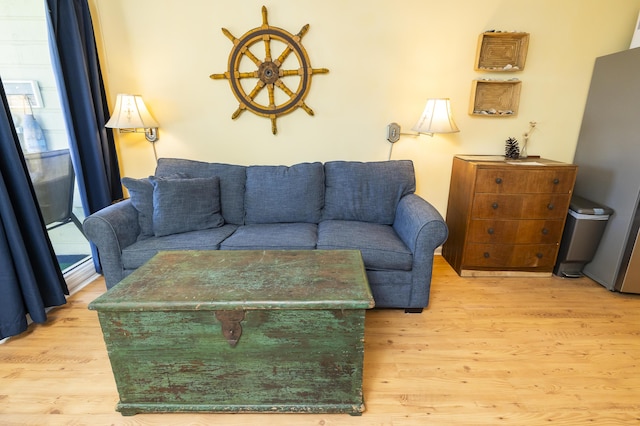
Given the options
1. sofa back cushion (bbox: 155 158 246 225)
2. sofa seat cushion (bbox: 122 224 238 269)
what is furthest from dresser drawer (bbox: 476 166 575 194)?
sofa seat cushion (bbox: 122 224 238 269)

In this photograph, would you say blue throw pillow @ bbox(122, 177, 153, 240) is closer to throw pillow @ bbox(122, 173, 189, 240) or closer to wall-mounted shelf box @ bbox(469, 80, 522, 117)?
throw pillow @ bbox(122, 173, 189, 240)

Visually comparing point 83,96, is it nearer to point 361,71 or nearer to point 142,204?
point 142,204

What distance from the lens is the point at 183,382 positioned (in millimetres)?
1218

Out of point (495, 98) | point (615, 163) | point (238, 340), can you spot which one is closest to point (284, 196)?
point (238, 340)

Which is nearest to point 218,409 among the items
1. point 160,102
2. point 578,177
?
point 160,102

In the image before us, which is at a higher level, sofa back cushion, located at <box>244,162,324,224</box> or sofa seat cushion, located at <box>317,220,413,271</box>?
sofa back cushion, located at <box>244,162,324,224</box>

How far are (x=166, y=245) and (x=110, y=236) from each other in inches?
12.3

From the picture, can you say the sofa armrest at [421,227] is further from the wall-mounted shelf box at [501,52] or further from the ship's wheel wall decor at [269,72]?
the wall-mounted shelf box at [501,52]

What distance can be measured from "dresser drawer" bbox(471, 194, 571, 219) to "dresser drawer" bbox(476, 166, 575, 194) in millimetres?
43

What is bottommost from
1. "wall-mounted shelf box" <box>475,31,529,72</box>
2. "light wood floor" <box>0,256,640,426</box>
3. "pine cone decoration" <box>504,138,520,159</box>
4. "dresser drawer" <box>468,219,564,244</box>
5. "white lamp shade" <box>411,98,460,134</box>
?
"light wood floor" <box>0,256,640,426</box>

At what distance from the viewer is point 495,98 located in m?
2.48

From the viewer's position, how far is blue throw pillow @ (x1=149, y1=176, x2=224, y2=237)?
6.49ft

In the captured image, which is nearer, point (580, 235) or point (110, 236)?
point (110, 236)

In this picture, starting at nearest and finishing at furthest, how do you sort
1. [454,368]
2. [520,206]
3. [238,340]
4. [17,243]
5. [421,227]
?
1. [238,340]
2. [454,368]
3. [17,243]
4. [421,227]
5. [520,206]
